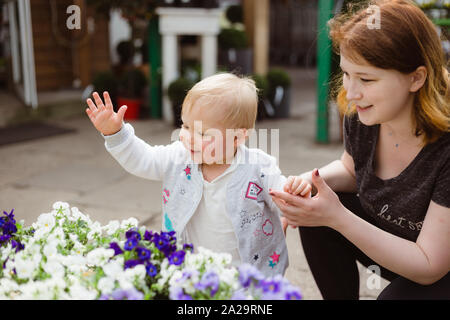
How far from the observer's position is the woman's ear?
1363 millimetres

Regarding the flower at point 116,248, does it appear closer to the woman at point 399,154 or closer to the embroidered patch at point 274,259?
the woman at point 399,154

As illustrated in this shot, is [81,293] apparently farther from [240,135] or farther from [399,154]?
[399,154]

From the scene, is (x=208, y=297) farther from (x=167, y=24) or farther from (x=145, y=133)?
(x=167, y=24)

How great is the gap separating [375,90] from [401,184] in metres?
0.33

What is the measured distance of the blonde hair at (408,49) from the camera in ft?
4.34

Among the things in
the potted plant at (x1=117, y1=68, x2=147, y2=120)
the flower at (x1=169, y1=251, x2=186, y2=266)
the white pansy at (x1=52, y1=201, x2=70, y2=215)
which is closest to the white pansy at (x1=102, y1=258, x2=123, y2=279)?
the flower at (x1=169, y1=251, x2=186, y2=266)

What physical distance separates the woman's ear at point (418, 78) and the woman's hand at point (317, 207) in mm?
389

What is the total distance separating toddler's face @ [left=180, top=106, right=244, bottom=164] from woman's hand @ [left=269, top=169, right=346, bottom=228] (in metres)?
0.30

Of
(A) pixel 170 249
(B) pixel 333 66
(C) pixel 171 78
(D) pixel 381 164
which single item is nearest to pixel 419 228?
(D) pixel 381 164

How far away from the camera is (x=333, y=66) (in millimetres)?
4566

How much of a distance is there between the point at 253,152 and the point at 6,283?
0.91 m

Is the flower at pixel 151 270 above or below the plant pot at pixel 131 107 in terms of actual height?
above

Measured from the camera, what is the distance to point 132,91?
5988 millimetres

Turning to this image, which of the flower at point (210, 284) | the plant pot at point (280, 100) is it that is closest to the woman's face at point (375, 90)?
the flower at point (210, 284)
